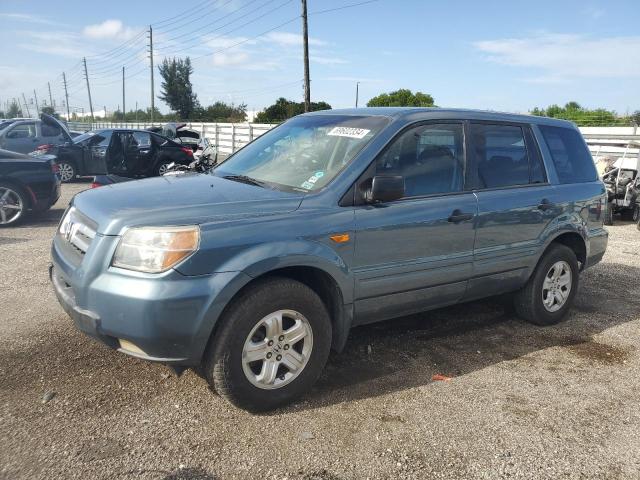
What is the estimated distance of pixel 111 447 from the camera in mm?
2812

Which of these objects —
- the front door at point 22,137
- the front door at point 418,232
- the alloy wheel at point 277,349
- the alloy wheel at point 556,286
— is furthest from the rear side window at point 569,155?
the front door at point 22,137

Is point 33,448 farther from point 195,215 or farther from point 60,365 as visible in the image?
point 195,215

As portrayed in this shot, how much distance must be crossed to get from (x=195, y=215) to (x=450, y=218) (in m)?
1.86

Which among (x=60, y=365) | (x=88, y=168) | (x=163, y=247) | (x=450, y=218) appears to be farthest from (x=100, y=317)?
(x=88, y=168)

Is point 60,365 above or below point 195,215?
below

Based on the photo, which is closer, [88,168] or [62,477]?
[62,477]

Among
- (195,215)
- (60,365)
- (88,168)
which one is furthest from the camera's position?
(88,168)

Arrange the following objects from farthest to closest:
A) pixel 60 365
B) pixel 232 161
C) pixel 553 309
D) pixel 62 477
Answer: pixel 553 309 < pixel 232 161 < pixel 60 365 < pixel 62 477

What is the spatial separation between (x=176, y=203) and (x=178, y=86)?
63709mm

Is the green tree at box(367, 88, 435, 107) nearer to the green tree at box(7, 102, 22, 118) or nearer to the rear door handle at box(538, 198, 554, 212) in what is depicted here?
the rear door handle at box(538, 198, 554, 212)

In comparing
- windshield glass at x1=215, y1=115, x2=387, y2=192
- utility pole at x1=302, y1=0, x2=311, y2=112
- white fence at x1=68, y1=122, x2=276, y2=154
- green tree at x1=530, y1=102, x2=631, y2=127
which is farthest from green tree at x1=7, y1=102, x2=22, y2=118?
windshield glass at x1=215, y1=115, x2=387, y2=192

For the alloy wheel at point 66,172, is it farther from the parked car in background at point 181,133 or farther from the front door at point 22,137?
the parked car in background at point 181,133

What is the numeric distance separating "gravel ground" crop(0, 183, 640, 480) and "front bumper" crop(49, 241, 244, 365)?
0.50 m

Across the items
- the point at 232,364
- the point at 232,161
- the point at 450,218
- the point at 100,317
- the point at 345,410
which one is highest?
the point at 232,161
